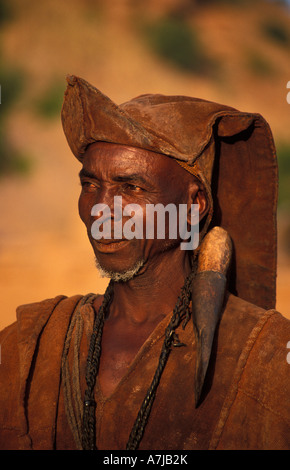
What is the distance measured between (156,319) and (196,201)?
686 mm

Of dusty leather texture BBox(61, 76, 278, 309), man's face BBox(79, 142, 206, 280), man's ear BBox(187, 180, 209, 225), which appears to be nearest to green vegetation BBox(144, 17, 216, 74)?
dusty leather texture BBox(61, 76, 278, 309)

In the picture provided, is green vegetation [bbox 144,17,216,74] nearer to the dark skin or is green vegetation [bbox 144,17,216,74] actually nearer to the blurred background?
the blurred background

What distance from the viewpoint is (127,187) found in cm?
346

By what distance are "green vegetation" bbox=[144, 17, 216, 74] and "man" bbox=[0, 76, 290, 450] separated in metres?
4.98

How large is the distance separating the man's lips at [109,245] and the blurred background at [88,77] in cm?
478

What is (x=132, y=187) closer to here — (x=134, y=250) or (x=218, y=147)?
(x=134, y=250)

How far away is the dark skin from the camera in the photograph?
3432mm

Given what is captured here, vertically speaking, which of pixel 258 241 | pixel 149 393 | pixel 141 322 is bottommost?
pixel 149 393

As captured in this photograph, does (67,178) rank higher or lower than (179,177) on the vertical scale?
higher

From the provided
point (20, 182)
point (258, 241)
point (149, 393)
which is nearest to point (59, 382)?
point (149, 393)

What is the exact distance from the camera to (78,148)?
12.0 ft

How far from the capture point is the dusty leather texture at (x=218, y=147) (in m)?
3.43

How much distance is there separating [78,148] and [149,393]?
4.50ft
